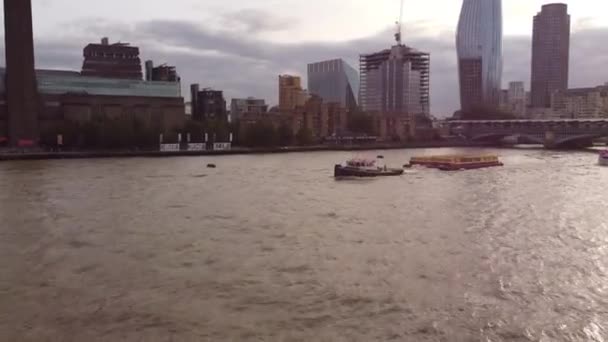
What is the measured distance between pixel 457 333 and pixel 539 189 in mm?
24002

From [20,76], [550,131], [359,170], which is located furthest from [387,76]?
[359,170]

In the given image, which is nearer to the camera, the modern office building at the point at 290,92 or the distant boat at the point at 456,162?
the distant boat at the point at 456,162

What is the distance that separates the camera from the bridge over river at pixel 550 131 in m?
85.1

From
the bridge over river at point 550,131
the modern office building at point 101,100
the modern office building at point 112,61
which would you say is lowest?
the bridge over river at point 550,131

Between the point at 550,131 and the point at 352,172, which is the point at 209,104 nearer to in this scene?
the point at 550,131

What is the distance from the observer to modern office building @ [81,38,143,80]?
114 m

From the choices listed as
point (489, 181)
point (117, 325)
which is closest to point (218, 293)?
point (117, 325)

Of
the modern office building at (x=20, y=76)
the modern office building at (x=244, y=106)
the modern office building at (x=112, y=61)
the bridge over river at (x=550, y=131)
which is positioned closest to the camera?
the modern office building at (x=20, y=76)

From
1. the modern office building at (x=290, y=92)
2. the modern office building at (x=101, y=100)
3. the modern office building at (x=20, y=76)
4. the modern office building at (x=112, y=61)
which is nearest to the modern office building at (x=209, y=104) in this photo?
the modern office building at (x=112, y=61)

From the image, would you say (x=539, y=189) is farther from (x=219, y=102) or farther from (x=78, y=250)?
(x=219, y=102)

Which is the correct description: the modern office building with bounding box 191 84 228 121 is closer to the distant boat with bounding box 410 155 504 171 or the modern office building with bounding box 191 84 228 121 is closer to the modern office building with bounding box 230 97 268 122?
the modern office building with bounding box 230 97 268 122

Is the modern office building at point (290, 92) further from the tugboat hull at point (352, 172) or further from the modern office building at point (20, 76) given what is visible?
the tugboat hull at point (352, 172)

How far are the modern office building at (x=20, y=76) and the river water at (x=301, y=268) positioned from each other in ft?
163

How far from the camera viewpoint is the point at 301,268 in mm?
12969
